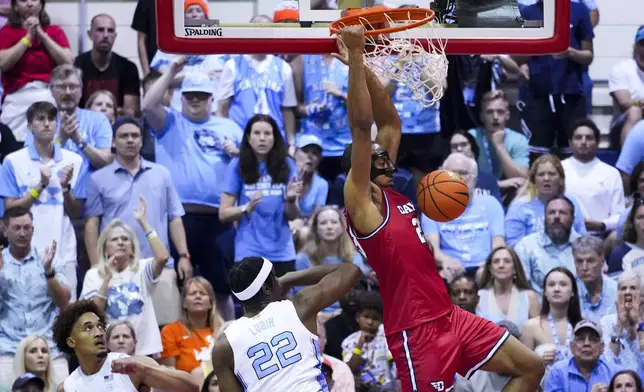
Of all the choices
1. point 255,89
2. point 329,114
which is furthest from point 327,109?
point 255,89

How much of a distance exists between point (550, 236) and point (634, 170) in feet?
3.59

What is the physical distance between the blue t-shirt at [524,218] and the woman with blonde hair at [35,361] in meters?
4.07

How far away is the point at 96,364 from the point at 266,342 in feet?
5.06

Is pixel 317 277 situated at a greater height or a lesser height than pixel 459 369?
greater

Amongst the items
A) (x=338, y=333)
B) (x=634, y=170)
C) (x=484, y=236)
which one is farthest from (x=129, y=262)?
(x=634, y=170)

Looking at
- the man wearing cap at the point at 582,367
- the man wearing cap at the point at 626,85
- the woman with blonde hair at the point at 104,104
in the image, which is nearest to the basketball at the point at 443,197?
the man wearing cap at the point at 582,367

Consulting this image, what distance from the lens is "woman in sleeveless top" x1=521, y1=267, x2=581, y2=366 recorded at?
957cm

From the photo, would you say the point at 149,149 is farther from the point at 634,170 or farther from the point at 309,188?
the point at 634,170

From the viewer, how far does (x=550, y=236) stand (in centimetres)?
1035

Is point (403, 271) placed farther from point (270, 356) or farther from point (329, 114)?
point (329, 114)

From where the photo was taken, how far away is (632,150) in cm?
1117

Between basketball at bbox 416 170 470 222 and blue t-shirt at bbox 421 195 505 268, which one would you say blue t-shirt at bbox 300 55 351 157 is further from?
basketball at bbox 416 170 470 222

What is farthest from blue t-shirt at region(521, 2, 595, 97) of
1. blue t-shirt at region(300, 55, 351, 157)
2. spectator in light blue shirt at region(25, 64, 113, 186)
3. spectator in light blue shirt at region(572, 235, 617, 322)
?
spectator in light blue shirt at region(25, 64, 113, 186)

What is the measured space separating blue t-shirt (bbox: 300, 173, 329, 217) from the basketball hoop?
3613 millimetres
